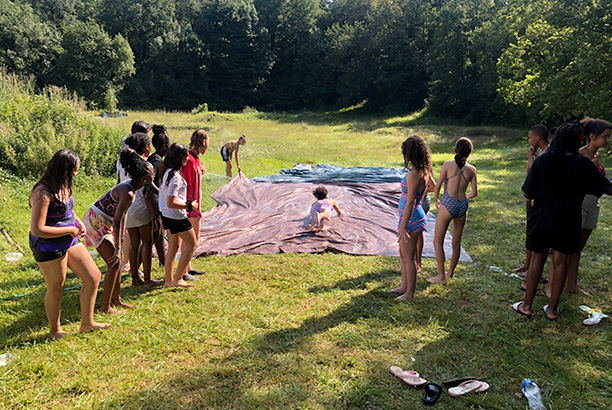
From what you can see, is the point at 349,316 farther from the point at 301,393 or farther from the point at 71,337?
the point at 71,337

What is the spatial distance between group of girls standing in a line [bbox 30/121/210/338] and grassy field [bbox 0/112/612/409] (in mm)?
326

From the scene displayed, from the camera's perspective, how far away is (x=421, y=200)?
4.59 metres

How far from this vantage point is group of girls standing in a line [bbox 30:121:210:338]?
132 inches

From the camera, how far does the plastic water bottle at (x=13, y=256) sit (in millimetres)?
5736

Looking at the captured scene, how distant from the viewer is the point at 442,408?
290 centimetres

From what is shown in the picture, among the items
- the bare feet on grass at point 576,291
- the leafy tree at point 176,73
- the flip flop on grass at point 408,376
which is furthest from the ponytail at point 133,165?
the leafy tree at point 176,73

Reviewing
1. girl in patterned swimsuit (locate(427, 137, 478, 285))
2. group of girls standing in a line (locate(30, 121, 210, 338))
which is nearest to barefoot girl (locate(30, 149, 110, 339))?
group of girls standing in a line (locate(30, 121, 210, 338))

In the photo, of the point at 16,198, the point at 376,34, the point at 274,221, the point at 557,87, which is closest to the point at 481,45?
the point at 376,34

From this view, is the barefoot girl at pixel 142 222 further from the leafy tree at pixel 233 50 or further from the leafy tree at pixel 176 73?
the leafy tree at pixel 233 50

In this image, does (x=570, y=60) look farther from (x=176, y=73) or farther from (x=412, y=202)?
(x=176, y=73)

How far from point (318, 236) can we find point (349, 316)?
276cm

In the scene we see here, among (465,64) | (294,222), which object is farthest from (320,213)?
(465,64)

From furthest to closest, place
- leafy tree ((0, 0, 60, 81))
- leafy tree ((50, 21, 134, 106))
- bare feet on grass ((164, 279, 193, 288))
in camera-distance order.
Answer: leafy tree ((50, 21, 134, 106)) → leafy tree ((0, 0, 60, 81)) → bare feet on grass ((164, 279, 193, 288))

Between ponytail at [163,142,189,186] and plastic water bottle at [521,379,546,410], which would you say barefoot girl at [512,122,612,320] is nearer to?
plastic water bottle at [521,379,546,410]
